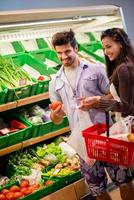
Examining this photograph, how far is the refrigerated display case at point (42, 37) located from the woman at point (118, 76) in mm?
641

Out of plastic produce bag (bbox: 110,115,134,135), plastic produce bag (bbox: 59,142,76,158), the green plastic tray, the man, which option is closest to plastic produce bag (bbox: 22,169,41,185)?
plastic produce bag (bbox: 59,142,76,158)

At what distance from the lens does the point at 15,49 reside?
4613mm

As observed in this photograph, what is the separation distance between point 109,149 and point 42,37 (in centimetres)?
207

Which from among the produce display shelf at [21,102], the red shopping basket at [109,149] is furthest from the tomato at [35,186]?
the red shopping basket at [109,149]

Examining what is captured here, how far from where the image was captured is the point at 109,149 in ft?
9.53

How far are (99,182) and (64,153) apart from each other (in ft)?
3.36

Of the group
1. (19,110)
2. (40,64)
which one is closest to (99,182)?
(19,110)

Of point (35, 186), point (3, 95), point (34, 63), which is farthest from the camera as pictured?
point (34, 63)

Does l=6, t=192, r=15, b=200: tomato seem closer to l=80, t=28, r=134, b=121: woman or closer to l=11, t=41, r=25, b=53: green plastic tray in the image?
l=80, t=28, r=134, b=121: woman

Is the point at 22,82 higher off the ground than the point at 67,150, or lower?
higher

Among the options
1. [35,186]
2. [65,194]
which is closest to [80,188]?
[65,194]

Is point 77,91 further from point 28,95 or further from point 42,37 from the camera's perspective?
point 42,37

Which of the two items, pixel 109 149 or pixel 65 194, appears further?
pixel 65 194

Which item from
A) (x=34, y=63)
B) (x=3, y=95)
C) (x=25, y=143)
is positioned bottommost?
(x=25, y=143)
